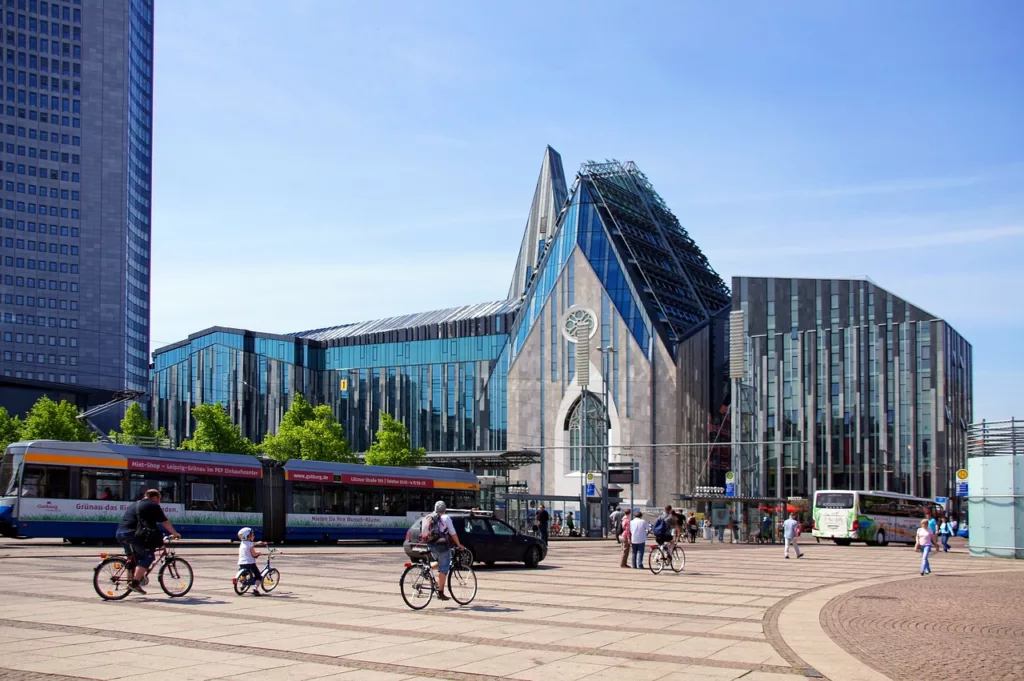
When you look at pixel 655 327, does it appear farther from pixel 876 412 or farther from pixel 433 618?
pixel 433 618

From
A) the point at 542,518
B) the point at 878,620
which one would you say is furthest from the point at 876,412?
the point at 878,620

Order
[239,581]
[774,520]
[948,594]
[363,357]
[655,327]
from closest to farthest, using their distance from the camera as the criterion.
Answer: [239,581] → [948,594] → [774,520] → [655,327] → [363,357]

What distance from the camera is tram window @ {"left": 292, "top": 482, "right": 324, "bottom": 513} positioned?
40.0m

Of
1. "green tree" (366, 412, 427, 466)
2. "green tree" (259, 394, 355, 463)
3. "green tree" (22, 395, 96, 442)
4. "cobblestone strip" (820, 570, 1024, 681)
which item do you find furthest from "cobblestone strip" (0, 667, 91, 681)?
"green tree" (366, 412, 427, 466)

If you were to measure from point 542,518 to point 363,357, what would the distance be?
66106 millimetres

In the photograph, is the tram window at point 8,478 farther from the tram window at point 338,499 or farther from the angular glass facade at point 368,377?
the angular glass facade at point 368,377

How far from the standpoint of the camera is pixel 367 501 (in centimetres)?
4241

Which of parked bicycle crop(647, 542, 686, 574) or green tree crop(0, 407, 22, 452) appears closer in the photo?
parked bicycle crop(647, 542, 686, 574)

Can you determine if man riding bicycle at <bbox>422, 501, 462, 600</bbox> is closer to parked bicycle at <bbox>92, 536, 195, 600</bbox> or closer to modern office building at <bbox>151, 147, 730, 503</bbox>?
parked bicycle at <bbox>92, 536, 195, 600</bbox>

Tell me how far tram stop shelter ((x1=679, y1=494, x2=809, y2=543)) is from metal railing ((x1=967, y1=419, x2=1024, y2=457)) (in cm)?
1918

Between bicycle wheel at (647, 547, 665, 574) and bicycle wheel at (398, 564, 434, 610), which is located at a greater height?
bicycle wheel at (398, 564, 434, 610)

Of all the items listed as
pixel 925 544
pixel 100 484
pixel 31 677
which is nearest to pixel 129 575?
pixel 31 677

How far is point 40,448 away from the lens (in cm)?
3262

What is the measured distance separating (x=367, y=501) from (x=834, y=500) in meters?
25.9
